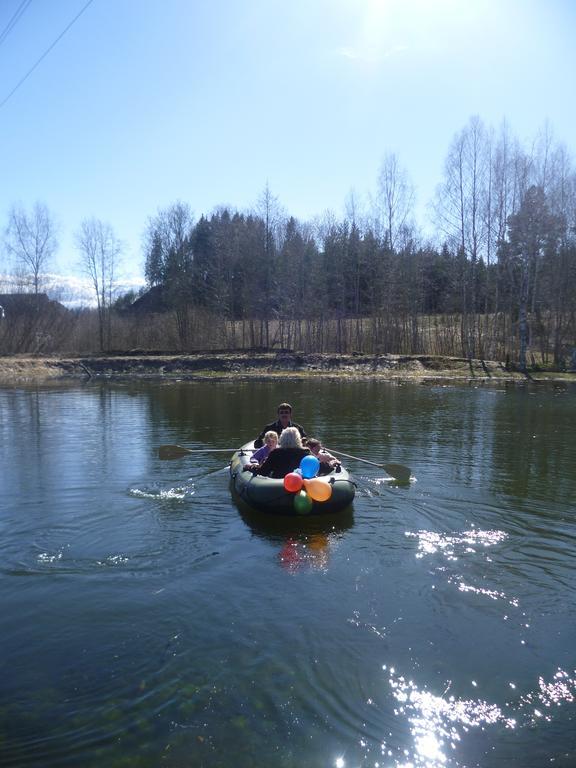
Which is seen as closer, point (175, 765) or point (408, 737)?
point (175, 765)

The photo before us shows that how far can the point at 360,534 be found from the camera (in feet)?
27.1

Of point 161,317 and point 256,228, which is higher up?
point 256,228

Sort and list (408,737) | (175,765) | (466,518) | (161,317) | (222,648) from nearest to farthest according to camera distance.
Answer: (175,765), (408,737), (222,648), (466,518), (161,317)

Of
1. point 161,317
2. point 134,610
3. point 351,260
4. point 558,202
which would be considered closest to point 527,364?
point 558,202

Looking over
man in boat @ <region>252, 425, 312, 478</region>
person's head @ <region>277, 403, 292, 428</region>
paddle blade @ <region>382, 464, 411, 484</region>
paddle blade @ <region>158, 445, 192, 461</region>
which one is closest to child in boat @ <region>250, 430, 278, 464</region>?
person's head @ <region>277, 403, 292, 428</region>

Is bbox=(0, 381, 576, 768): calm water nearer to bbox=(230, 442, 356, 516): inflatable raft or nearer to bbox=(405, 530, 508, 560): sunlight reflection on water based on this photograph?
bbox=(405, 530, 508, 560): sunlight reflection on water

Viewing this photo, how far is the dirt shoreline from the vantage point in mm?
32719

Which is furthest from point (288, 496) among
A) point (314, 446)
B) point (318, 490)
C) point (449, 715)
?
point (449, 715)

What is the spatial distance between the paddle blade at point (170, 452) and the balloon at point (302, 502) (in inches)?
180

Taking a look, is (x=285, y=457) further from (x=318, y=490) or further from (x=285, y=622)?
(x=285, y=622)

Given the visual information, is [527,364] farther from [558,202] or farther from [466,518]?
[466,518]

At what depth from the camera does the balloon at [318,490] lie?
8.38 meters

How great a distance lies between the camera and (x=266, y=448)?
400 inches

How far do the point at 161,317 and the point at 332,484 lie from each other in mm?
39690
